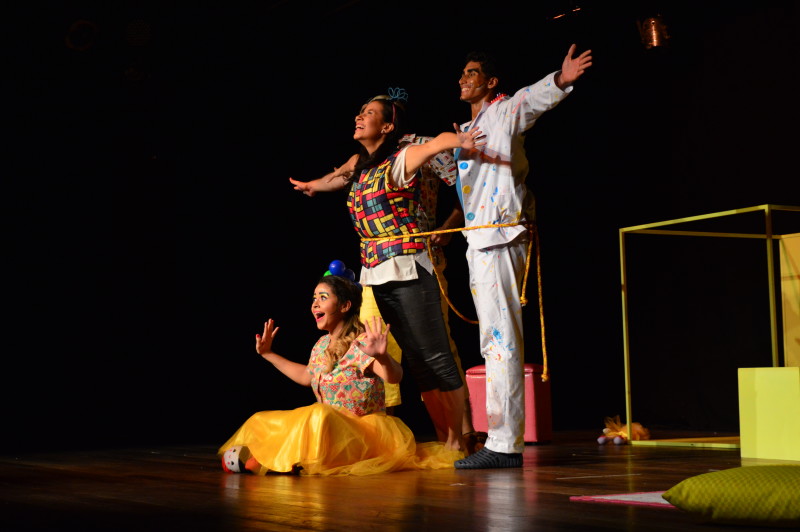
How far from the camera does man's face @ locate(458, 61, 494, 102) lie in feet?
11.7

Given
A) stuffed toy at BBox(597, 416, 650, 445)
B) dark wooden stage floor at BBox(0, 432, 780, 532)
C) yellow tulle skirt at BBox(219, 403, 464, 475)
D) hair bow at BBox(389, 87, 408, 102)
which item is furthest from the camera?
stuffed toy at BBox(597, 416, 650, 445)

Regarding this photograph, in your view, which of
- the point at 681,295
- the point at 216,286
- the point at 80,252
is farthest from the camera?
the point at 681,295

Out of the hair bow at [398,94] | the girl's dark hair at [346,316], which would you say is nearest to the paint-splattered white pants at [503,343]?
the girl's dark hair at [346,316]

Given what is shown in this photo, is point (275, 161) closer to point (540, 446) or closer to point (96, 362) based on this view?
point (96, 362)

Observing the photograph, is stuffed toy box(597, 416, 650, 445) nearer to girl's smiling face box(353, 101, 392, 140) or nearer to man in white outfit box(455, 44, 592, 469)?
man in white outfit box(455, 44, 592, 469)

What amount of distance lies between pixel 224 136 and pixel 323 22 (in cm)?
92

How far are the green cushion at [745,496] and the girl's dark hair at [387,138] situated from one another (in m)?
2.06

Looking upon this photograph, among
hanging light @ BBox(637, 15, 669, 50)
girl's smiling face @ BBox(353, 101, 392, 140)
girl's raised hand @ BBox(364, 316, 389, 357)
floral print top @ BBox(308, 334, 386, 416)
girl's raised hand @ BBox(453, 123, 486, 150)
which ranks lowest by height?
floral print top @ BBox(308, 334, 386, 416)

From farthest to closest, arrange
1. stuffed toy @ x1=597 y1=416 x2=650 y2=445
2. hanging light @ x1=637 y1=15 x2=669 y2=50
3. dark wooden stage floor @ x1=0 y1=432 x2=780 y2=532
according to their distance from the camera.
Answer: hanging light @ x1=637 y1=15 x2=669 y2=50
stuffed toy @ x1=597 y1=416 x2=650 y2=445
dark wooden stage floor @ x1=0 y1=432 x2=780 y2=532

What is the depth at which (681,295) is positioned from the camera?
6289mm

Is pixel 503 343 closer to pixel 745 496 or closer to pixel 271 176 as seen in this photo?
pixel 745 496

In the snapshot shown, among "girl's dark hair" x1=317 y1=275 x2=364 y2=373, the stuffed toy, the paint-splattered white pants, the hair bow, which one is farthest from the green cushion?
the stuffed toy

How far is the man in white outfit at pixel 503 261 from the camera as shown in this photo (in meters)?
3.36

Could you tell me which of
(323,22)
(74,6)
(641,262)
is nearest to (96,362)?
(74,6)
